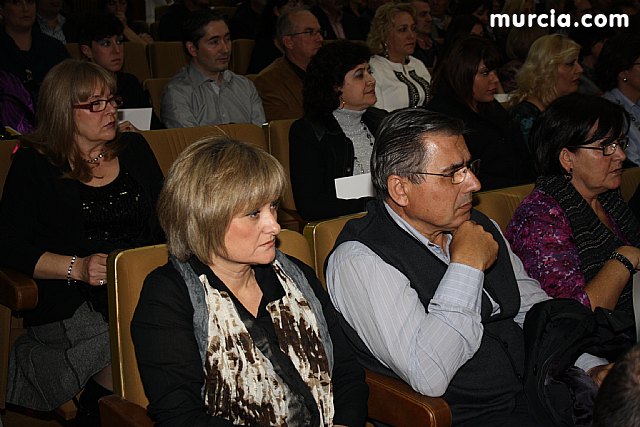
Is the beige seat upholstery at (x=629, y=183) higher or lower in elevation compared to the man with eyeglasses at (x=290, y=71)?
lower

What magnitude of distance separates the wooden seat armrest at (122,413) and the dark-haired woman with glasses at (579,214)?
3.96 ft

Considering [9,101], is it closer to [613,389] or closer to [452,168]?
[452,168]

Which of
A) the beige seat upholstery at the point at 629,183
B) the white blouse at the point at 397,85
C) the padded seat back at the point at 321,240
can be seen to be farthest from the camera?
the white blouse at the point at 397,85

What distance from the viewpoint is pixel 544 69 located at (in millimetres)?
4430

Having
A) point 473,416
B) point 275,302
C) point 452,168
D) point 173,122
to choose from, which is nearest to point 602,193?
point 452,168

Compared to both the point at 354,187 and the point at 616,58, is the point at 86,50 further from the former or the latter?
the point at 616,58

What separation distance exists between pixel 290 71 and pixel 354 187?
5.44ft

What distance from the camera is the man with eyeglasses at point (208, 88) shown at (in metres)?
4.53

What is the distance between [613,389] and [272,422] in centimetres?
105

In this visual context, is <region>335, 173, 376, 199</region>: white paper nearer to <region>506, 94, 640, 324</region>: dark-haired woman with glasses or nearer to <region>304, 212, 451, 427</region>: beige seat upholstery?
<region>506, 94, 640, 324</region>: dark-haired woman with glasses

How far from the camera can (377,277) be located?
204cm

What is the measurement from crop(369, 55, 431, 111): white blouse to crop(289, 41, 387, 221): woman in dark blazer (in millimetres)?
1156

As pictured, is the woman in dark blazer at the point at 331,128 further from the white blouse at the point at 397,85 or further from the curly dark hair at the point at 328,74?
the white blouse at the point at 397,85

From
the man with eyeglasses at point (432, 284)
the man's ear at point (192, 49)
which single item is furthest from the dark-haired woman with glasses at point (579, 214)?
the man's ear at point (192, 49)
